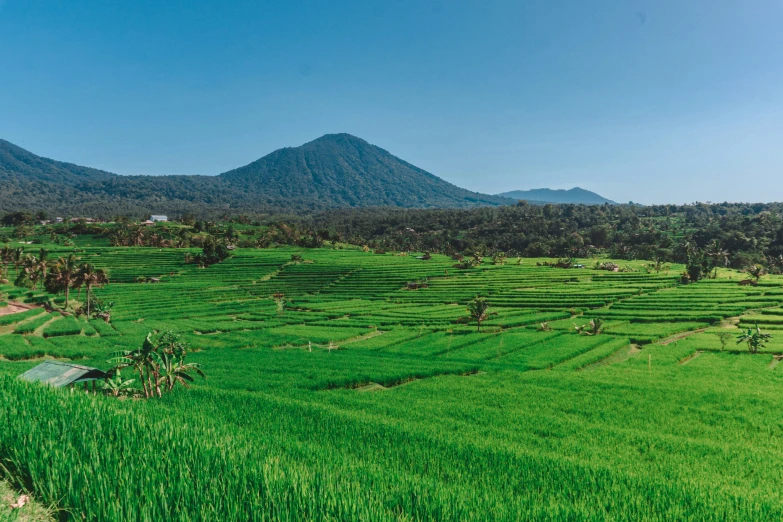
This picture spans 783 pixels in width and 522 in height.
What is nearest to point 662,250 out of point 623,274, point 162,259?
point 623,274

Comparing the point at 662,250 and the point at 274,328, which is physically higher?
the point at 662,250

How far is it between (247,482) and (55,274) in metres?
74.5

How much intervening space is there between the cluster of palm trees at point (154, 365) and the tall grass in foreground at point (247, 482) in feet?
21.8

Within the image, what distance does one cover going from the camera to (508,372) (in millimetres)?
32500

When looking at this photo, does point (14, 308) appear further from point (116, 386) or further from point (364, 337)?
point (116, 386)

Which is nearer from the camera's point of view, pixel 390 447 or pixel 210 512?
pixel 210 512

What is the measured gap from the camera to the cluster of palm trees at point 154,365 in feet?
58.2

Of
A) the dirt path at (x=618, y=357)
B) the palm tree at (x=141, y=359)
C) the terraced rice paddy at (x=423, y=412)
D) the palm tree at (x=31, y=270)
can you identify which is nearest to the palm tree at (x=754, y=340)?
the terraced rice paddy at (x=423, y=412)

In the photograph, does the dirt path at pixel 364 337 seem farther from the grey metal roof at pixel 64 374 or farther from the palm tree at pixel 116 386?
the grey metal roof at pixel 64 374

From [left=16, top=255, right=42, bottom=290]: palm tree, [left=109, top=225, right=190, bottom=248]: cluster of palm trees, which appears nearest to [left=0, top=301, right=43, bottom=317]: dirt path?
[left=16, top=255, right=42, bottom=290]: palm tree

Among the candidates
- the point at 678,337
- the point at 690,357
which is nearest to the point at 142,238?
the point at 678,337

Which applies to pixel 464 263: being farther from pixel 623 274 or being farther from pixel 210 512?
pixel 210 512

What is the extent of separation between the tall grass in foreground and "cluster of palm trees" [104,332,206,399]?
21.8 feet

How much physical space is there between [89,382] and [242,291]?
66696 millimetres
